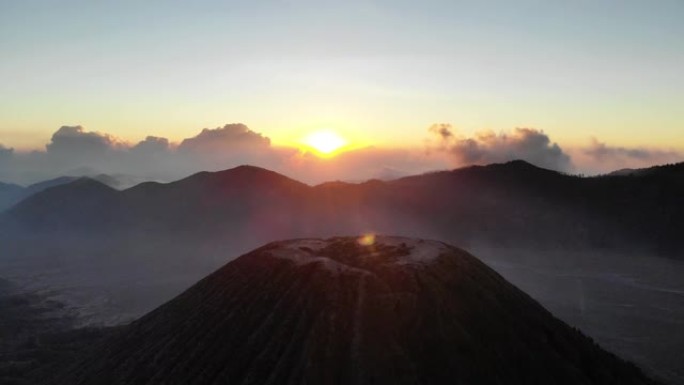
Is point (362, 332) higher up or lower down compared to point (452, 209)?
lower down

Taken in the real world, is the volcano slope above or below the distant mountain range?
below

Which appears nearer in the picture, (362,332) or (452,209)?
(362,332)

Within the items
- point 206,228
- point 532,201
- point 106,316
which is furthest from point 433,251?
point 206,228

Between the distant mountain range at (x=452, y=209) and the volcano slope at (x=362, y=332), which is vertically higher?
the distant mountain range at (x=452, y=209)

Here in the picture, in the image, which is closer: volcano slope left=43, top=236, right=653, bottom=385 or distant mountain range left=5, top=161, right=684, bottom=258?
volcano slope left=43, top=236, right=653, bottom=385

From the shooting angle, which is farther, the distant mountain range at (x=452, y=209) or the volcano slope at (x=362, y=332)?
the distant mountain range at (x=452, y=209)
